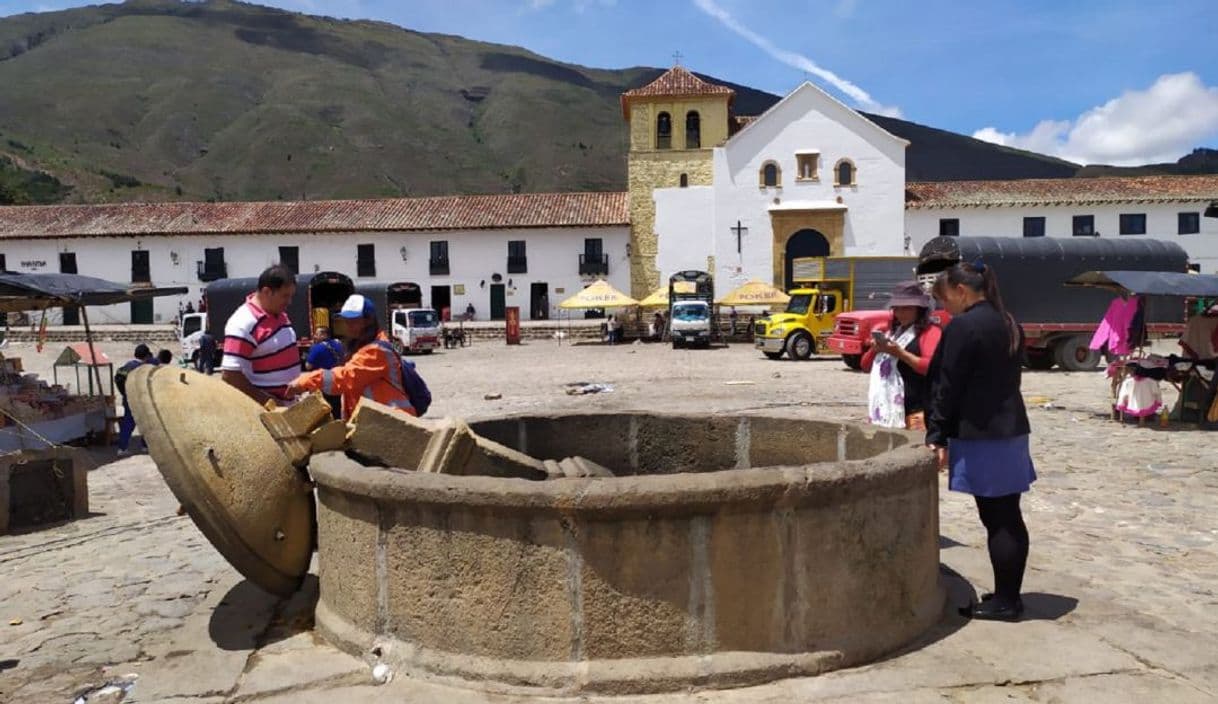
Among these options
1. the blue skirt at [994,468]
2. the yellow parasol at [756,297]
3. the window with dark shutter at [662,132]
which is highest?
the window with dark shutter at [662,132]

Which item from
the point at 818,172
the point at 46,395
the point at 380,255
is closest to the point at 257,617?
the point at 46,395

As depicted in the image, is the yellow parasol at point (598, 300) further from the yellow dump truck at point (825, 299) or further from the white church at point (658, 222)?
the yellow dump truck at point (825, 299)

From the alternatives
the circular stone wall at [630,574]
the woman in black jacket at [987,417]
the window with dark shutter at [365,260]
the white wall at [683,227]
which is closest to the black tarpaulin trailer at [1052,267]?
the woman in black jacket at [987,417]

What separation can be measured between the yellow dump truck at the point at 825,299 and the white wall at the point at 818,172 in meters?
15.5

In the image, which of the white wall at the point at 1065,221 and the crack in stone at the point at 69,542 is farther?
the white wall at the point at 1065,221

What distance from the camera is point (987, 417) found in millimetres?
3789

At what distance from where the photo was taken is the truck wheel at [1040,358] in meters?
18.4

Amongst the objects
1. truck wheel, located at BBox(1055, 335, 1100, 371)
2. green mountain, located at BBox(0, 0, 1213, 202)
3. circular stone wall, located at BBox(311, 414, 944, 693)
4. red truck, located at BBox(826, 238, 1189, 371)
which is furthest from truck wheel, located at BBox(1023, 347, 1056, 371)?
green mountain, located at BBox(0, 0, 1213, 202)

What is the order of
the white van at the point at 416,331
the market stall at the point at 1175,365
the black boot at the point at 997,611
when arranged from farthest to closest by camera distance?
the white van at the point at 416,331 < the market stall at the point at 1175,365 < the black boot at the point at 997,611

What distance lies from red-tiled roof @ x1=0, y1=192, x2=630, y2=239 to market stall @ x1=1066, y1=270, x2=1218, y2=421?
95.8 feet

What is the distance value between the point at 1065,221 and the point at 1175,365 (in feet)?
103

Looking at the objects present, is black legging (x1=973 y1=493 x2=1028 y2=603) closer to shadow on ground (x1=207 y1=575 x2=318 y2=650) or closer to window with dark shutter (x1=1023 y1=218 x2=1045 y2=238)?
shadow on ground (x1=207 y1=575 x2=318 y2=650)

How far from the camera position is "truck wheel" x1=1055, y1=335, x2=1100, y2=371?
717 inches

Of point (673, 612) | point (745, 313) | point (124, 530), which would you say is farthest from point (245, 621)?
point (745, 313)
